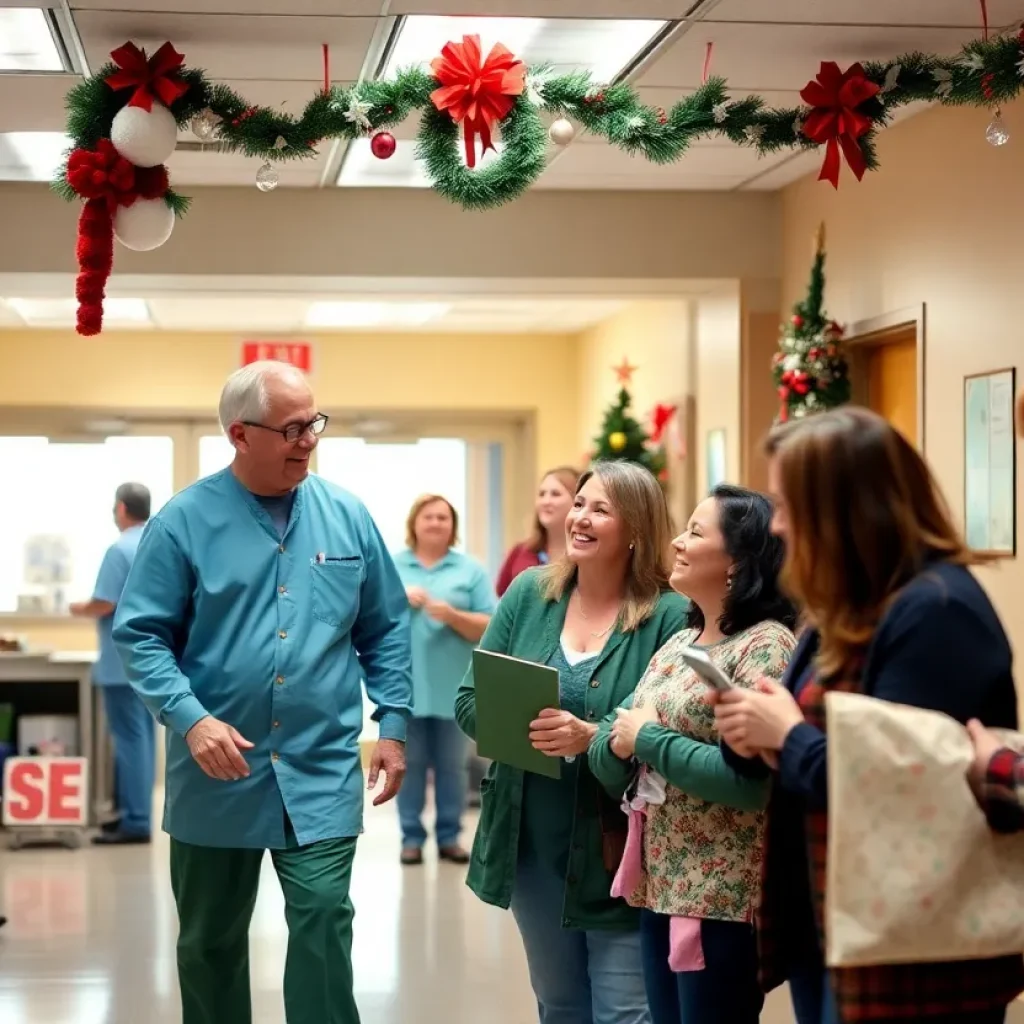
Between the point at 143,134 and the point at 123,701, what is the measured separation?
13.1ft

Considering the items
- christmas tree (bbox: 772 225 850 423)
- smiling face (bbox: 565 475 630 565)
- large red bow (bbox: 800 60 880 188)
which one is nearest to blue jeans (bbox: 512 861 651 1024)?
smiling face (bbox: 565 475 630 565)

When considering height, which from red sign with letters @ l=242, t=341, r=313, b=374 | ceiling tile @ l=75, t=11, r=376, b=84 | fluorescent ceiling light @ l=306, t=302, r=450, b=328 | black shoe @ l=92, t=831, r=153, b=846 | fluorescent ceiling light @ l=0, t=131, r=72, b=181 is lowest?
black shoe @ l=92, t=831, r=153, b=846

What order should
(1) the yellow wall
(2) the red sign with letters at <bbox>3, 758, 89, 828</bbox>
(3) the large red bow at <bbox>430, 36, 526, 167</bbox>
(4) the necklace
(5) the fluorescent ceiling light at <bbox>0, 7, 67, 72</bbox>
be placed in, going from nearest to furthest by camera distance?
(4) the necklace < (3) the large red bow at <bbox>430, 36, 526, 167</bbox> < (5) the fluorescent ceiling light at <bbox>0, 7, 67, 72</bbox> < (2) the red sign with letters at <bbox>3, 758, 89, 828</bbox> < (1) the yellow wall

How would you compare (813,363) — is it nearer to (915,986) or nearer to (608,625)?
(608,625)

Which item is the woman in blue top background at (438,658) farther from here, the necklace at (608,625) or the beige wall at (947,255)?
the necklace at (608,625)

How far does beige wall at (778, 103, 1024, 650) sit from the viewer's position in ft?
15.2

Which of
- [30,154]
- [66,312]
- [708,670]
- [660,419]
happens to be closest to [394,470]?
[66,312]

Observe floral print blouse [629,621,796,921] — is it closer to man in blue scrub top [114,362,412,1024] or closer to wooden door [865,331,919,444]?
man in blue scrub top [114,362,412,1024]

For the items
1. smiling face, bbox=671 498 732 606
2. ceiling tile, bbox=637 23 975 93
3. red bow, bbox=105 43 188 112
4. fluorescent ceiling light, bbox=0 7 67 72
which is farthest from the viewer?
ceiling tile, bbox=637 23 975 93

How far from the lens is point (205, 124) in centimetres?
407

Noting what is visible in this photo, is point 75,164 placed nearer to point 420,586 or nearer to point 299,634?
point 299,634

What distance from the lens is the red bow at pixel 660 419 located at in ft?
25.1

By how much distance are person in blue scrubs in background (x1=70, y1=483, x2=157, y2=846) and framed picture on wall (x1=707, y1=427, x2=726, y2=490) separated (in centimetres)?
254

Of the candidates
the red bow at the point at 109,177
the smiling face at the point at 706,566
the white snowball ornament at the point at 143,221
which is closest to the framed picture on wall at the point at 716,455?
the white snowball ornament at the point at 143,221
